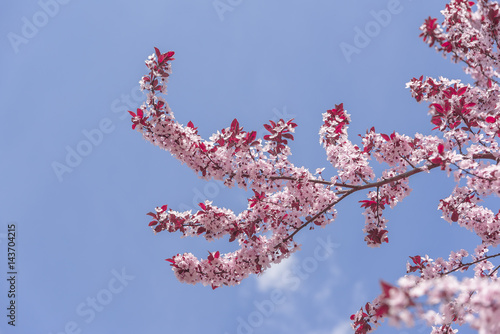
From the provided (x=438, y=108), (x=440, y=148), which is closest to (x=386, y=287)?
(x=440, y=148)

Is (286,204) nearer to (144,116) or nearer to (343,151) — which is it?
(343,151)

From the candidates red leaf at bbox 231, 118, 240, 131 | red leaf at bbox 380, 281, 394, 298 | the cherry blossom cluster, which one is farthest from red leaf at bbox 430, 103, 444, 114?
red leaf at bbox 380, 281, 394, 298

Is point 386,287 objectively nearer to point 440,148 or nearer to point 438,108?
point 440,148

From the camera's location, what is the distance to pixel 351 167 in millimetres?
6059

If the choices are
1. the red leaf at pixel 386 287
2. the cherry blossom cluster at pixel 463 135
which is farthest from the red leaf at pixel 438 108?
the red leaf at pixel 386 287

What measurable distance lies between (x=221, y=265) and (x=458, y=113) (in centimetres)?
475

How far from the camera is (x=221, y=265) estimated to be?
243 inches

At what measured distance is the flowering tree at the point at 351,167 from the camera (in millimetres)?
5051

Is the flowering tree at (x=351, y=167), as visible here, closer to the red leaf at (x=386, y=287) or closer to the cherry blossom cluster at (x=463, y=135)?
the cherry blossom cluster at (x=463, y=135)

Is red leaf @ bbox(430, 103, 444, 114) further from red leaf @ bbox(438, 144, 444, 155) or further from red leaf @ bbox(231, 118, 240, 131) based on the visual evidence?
red leaf @ bbox(231, 118, 240, 131)

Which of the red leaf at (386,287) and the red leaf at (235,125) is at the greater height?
the red leaf at (235,125)

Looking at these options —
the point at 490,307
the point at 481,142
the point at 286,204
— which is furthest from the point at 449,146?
the point at 490,307

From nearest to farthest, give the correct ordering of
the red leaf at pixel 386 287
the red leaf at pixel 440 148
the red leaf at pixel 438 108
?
the red leaf at pixel 386 287 < the red leaf at pixel 440 148 < the red leaf at pixel 438 108

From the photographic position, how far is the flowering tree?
505cm
